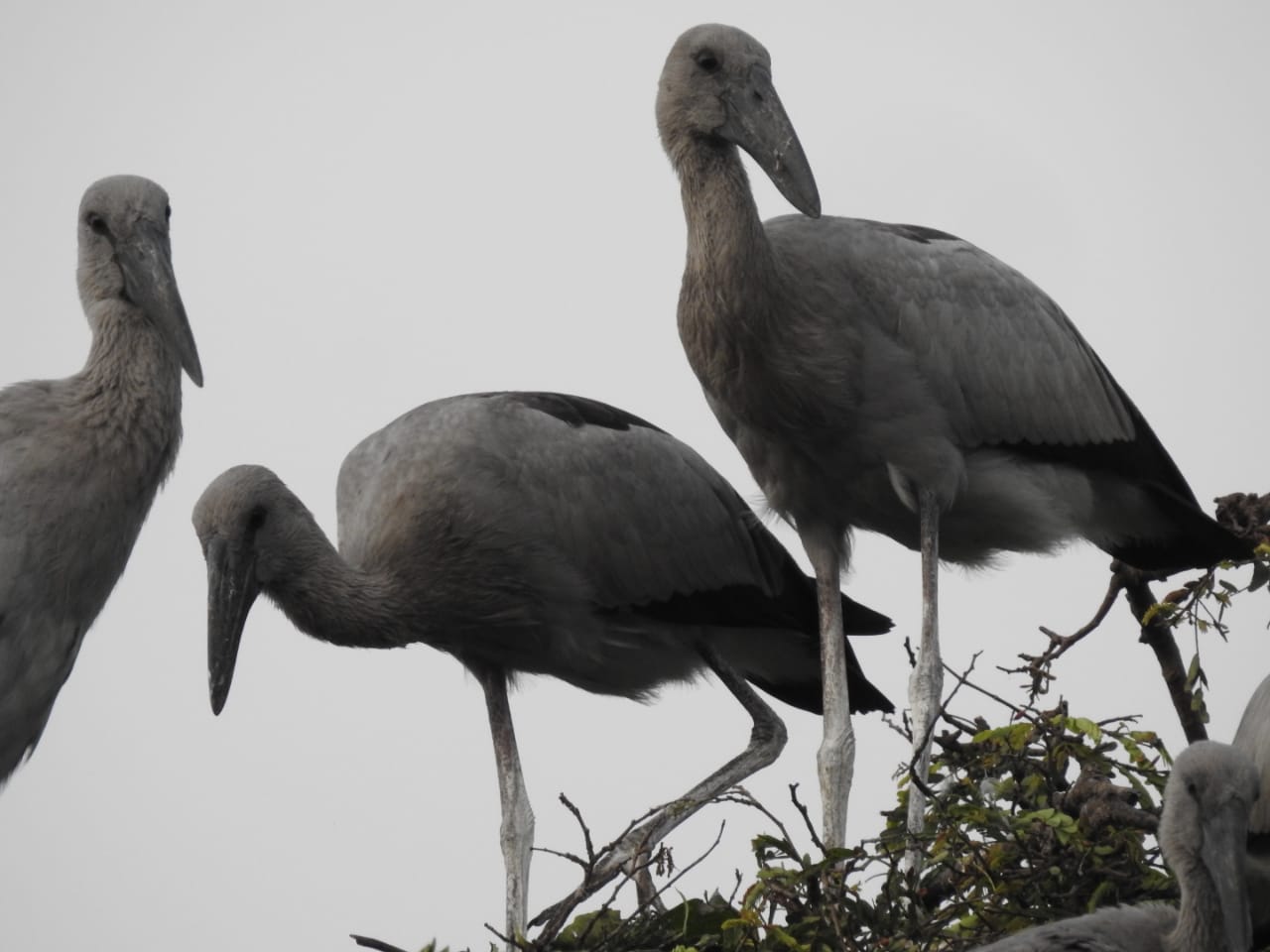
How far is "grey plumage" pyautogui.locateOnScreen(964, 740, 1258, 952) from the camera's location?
20.8 ft

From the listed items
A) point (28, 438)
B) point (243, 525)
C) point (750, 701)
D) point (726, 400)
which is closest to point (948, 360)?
point (726, 400)

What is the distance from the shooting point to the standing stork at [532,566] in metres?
8.45

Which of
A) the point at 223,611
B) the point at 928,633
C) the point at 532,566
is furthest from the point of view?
the point at 532,566

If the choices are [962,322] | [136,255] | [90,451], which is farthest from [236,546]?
[962,322]

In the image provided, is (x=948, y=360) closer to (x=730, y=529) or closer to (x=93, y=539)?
(x=730, y=529)

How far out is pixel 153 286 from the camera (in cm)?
821

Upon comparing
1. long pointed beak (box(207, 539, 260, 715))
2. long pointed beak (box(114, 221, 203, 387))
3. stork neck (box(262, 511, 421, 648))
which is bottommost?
long pointed beak (box(207, 539, 260, 715))

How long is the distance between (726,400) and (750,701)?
1.67 meters

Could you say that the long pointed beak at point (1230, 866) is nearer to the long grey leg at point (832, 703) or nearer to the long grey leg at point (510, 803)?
the long grey leg at point (832, 703)

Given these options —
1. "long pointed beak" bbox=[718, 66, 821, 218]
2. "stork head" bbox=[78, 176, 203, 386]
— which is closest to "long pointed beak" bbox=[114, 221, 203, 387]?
"stork head" bbox=[78, 176, 203, 386]

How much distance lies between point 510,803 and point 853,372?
2167mm

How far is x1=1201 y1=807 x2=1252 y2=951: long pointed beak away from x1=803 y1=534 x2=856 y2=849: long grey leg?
2122 millimetres

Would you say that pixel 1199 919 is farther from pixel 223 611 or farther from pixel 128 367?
pixel 128 367

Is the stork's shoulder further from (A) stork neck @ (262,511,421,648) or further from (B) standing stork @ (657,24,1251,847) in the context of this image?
(A) stork neck @ (262,511,421,648)
